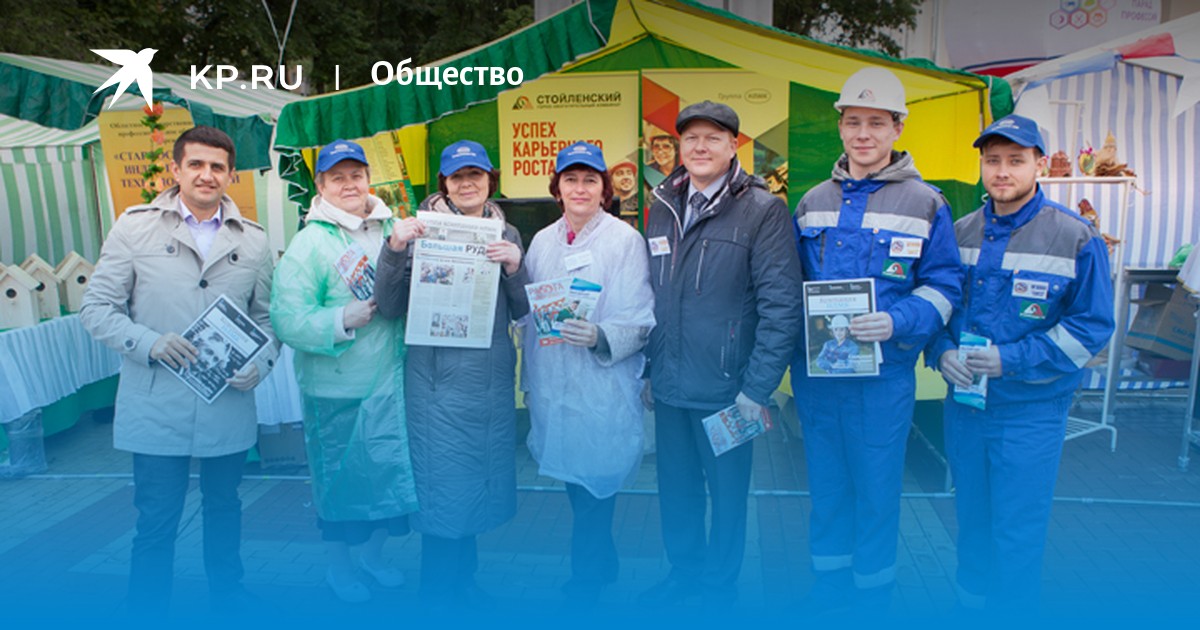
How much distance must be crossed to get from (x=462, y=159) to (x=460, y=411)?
102 centimetres

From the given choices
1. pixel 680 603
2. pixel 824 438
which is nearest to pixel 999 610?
pixel 824 438

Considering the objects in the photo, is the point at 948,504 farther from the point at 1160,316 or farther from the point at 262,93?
the point at 262,93

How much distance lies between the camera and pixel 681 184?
3283mm

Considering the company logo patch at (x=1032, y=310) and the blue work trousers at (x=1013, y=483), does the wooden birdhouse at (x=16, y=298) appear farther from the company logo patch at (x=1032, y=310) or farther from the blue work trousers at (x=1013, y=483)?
the company logo patch at (x=1032, y=310)

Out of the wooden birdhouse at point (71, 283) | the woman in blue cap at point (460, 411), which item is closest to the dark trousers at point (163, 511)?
the woman in blue cap at point (460, 411)

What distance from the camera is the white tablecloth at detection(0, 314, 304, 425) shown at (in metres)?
5.33

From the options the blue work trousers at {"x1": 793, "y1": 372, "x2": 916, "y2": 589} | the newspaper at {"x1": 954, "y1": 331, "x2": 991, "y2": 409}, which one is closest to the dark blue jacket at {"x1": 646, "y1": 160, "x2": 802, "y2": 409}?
the blue work trousers at {"x1": 793, "y1": 372, "x2": 916, "y2": 589}

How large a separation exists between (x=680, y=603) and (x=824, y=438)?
39.0 inches

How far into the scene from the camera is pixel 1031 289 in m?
2.92

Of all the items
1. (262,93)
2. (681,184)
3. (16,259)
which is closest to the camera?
(681,184)

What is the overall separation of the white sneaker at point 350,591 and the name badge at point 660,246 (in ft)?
6.76

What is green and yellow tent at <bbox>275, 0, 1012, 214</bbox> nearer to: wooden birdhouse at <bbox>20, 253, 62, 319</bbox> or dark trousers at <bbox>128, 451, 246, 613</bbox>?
dark trousers at <bbox>128, 451, 246, 613</bbox>

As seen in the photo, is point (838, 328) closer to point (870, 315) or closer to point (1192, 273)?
point (870, 315)

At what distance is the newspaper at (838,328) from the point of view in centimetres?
294
